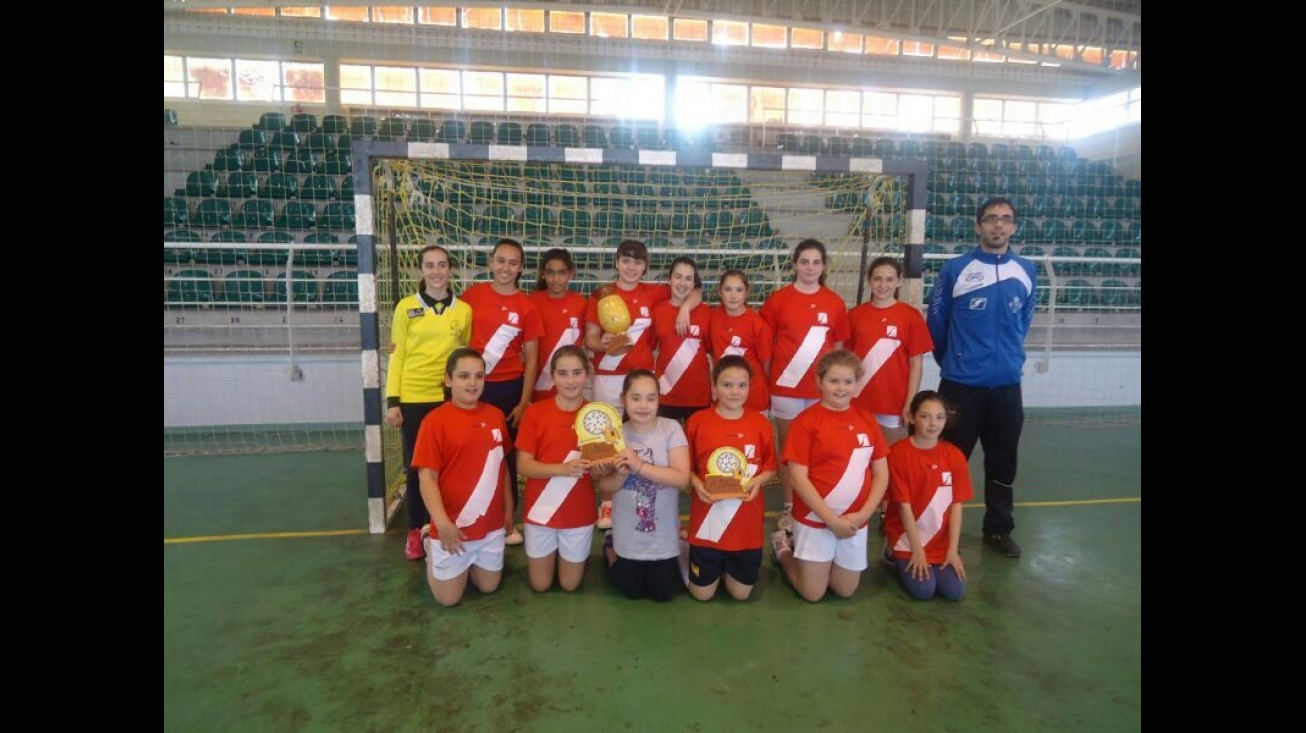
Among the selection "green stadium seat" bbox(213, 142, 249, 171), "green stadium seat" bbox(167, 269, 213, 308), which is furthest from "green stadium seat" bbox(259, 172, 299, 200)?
"green stadium seat" bbox(167, 269, 213, 308)

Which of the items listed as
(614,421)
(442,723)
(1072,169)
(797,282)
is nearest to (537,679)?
(442,723)

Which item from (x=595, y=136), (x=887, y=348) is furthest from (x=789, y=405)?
(x=595, y=136)

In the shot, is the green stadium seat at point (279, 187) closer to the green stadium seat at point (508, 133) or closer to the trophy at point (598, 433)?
the green stadium seat at point (508, 133)

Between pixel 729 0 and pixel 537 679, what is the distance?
1274cm

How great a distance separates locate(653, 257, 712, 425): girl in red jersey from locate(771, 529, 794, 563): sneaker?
78 cm

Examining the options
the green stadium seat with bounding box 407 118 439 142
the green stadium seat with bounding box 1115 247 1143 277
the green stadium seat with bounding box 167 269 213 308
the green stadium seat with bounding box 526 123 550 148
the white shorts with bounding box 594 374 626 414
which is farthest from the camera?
the green stadium seat with bounding box 526 123 550 148

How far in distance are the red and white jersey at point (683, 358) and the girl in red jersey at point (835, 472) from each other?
82cm

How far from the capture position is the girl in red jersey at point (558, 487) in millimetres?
2730

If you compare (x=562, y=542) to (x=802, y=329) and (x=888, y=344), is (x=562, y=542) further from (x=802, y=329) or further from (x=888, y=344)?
(x=888, y=344)

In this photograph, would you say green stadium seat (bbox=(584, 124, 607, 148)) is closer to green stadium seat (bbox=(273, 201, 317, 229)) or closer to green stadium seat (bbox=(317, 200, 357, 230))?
green stadium seat (bbox=(317, 200, 357, 230))

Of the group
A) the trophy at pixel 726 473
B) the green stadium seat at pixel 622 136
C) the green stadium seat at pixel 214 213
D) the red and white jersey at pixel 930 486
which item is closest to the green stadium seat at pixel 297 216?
the green stadium seat at pixel 214 213

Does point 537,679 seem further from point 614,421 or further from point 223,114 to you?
point 223,114

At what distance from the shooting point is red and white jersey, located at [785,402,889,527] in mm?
2766

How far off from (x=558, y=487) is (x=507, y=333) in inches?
35.6
